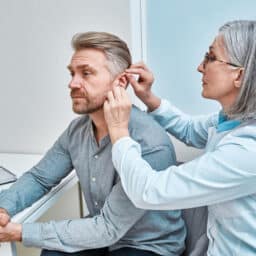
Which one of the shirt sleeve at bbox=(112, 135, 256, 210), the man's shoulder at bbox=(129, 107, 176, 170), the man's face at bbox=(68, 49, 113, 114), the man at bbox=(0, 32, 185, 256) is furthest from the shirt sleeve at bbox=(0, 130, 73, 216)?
the shirt sleeve at bbox=(112, 135, 256, 210)

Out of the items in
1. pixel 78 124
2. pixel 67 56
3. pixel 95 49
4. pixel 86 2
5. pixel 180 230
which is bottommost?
pixel 180 230

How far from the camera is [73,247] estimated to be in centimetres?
111

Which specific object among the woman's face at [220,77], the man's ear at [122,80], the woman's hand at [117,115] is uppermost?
the woman's face at [220,77]

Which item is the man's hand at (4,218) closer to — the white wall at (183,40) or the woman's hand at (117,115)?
the woman's hand at (117,115)

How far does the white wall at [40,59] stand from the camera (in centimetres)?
165

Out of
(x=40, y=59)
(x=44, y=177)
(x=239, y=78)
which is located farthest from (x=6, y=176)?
(x=239, y=78)

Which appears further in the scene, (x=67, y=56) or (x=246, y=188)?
(x=67, y=56)

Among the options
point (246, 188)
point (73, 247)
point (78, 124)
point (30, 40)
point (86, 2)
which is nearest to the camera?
point (246, 188)

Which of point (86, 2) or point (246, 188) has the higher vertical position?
point (86, 2)

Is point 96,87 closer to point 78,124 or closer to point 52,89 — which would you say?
point 78,124

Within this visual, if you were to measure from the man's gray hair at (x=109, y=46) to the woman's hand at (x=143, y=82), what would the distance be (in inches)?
1.6

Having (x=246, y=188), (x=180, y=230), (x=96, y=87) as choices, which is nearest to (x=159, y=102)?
(x=96, y=87)

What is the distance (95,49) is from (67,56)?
59cm

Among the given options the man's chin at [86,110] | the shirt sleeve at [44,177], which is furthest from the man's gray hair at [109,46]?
the shirt sleeve at [44,177]
